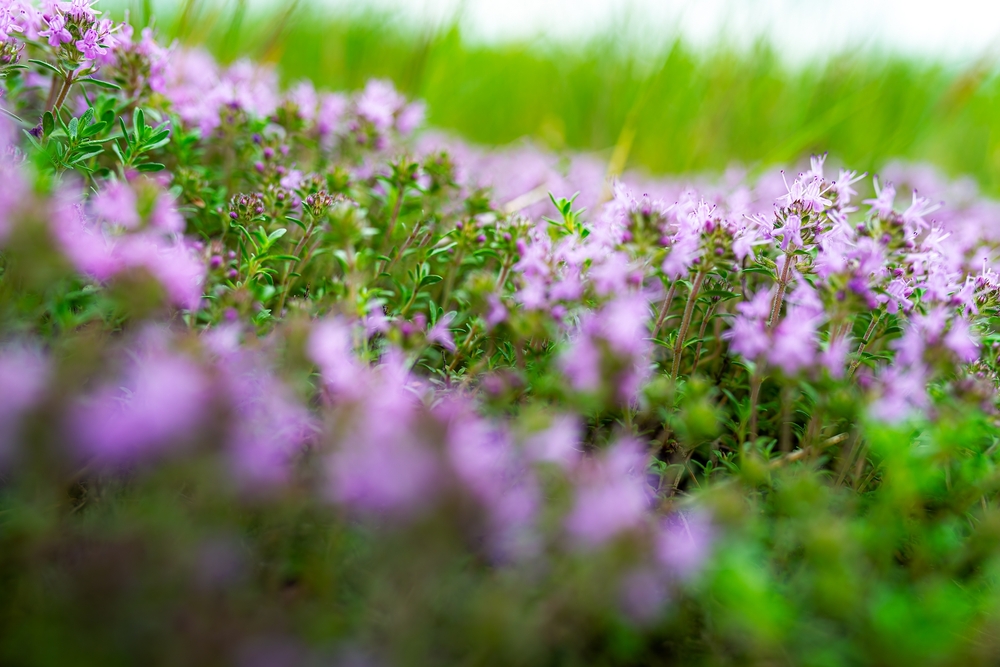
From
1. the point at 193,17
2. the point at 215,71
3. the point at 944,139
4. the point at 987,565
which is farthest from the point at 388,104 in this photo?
the point at 944,139

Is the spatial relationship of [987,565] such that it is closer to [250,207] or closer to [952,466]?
[952,466]

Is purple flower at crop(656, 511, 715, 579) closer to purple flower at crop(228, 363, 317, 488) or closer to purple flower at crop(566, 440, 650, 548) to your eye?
purple flower at crop(566, 440, 650, 548)

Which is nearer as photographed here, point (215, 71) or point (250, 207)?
point (250, 207)

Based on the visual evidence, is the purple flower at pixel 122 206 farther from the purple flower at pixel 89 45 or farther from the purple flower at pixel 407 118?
the purple flower at pixel 407 118

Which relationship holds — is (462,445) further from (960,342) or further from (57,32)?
(57,32)

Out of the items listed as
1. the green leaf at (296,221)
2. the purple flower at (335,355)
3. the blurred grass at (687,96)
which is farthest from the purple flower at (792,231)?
the blurred grass at (687,96)

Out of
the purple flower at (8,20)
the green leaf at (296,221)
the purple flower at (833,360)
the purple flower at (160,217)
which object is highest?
the purple flower at (833,360)
